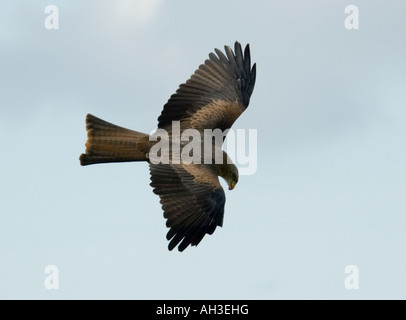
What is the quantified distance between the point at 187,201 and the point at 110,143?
1594 mm

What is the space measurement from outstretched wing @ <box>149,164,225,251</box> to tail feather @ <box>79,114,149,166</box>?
483 mm

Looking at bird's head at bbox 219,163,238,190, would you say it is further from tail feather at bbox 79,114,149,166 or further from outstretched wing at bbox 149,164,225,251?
tail feather at bbox 79,114,149,166

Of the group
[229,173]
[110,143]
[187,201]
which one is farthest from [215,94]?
[187,201]

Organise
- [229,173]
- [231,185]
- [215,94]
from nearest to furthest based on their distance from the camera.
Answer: [229,173]
[231,185]
[215,94]

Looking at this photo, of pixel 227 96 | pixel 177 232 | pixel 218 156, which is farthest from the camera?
pixel 227 96

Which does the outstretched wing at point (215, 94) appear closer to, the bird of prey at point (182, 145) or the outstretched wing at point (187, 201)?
Result: the bird of prey at point (182, 145)

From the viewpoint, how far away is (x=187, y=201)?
42.3 ft

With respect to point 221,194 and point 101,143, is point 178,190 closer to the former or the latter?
point 221,194

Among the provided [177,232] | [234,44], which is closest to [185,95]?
[234,44]

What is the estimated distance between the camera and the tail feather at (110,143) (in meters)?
13.2

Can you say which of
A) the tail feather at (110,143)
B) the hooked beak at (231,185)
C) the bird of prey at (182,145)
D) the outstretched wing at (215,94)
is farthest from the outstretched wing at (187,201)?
the outstretched wing at (215,94)

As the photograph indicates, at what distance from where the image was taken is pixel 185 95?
46.6ft

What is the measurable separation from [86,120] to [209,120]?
6.97 feet

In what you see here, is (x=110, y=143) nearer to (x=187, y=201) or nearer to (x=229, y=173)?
(x=187, y=201)
